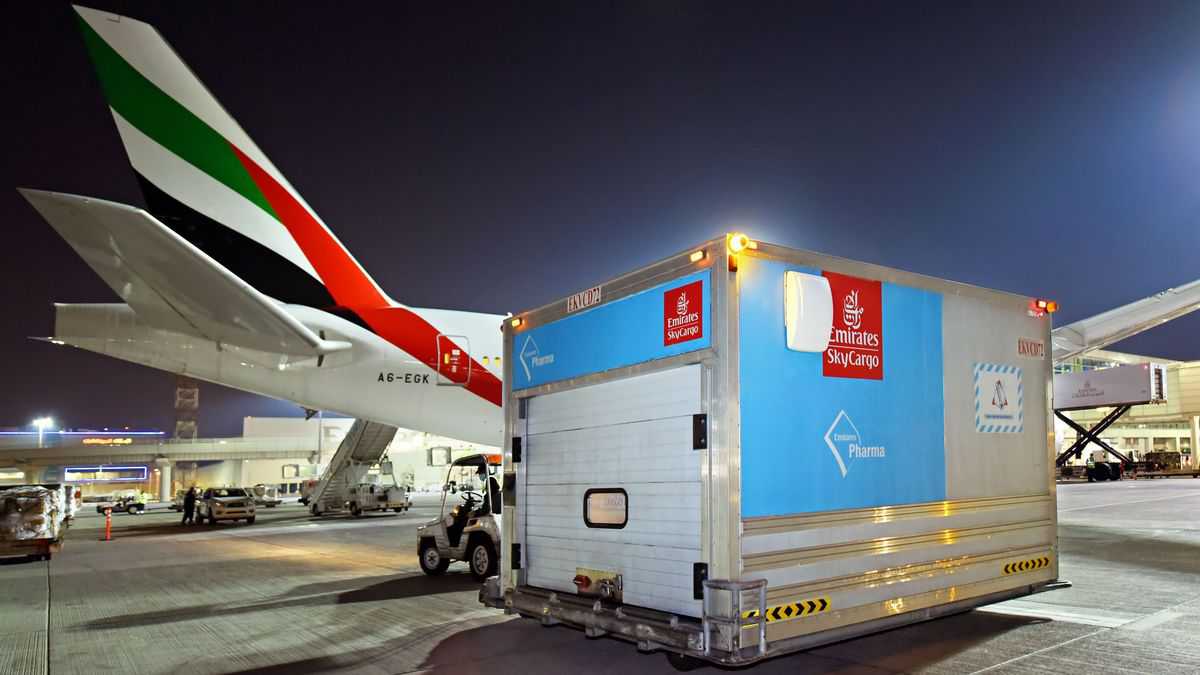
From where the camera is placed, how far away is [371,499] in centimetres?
3158

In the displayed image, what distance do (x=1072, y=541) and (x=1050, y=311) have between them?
9.00 meters

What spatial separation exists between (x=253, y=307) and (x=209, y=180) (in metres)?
3.90

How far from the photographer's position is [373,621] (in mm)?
9477

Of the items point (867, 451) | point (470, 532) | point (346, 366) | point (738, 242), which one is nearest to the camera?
point (738, 242)

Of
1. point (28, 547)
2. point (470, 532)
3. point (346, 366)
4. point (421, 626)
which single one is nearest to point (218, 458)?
point (28, 547)

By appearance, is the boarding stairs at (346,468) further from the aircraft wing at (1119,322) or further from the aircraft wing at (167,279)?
the aircraft wing at (1119,322)

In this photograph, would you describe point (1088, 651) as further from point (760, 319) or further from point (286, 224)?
point (286, 224)

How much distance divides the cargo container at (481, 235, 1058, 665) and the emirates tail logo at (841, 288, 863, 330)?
2 centimetres

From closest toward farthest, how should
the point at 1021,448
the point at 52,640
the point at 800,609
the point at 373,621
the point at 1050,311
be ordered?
1. the point at 800,609
2. the point at 1021,448
3. the point at 1050,311
4. the point at 52,640
5. the point at 373,621

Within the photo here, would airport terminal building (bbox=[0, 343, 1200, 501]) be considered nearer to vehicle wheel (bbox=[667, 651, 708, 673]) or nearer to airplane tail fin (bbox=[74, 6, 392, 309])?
airplane tail fin (bbox=[74, 6, 392, 309])

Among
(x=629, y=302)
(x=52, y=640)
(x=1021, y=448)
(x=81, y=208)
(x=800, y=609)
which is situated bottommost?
(x=52, y=640)

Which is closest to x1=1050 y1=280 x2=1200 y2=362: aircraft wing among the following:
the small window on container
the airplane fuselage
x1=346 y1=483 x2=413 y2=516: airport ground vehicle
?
the airplane fuselage

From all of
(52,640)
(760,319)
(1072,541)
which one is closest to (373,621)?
(52,640)

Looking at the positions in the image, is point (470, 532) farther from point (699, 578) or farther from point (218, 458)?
→ point (218, 458)
